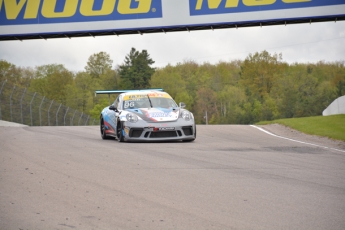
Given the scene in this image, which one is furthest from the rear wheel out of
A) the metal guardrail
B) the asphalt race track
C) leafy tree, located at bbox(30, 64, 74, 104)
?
leafy tree, located at bbox(30, 64, 74, 104)

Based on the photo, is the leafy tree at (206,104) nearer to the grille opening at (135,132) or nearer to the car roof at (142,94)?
the car roof at (142,94)

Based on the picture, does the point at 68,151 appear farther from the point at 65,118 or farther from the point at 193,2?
the point at 65,118

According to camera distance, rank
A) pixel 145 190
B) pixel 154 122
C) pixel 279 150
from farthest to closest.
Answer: pixel 154 122, pixel 279 150, pixel 145 190

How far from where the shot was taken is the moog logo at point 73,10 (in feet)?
96.3

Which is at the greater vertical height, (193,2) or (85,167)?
(193,2)

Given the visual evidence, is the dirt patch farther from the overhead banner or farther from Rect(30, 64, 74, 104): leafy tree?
Rect(30, 64, 74, 104): leafy tree

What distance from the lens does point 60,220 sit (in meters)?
5.56

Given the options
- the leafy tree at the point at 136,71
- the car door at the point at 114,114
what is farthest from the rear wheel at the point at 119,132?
the leafy tree at the point at 136,71

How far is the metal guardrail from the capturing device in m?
30.3

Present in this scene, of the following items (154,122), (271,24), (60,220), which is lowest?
(60,220)

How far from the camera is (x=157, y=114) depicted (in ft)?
47.1

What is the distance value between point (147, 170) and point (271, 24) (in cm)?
2216

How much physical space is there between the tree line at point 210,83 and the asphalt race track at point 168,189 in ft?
247

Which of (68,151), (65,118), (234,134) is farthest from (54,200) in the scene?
(65,118)
